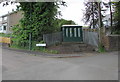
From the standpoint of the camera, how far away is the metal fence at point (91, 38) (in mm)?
14984

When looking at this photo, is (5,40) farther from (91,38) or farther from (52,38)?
(91,38)

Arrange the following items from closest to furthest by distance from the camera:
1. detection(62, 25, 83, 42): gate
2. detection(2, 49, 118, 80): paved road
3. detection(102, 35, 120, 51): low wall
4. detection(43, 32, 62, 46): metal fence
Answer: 1. detection(2, 49, 118, 80): paved road
2. detection(102, 35, 120, 51): low wall
3. detection(43, 32, 62, 46): metal fence
4. detection(62, 25, 83, 42): gate

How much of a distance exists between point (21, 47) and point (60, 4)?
695cm

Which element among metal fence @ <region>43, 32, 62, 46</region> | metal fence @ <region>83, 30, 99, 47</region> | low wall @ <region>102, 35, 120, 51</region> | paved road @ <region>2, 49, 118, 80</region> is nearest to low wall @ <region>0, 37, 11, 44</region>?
metal fence @ <region>43, 32, 62, 46</region>

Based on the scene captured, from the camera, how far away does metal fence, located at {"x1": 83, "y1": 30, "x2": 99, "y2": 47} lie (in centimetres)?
1498

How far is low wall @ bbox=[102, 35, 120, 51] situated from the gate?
13.4 feet

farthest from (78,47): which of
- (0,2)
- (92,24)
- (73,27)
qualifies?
(92,24)

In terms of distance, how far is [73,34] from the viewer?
695 inches

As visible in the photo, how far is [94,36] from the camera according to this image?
15.3 meters

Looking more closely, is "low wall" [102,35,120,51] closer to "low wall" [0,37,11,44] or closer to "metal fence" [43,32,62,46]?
"metal fence" [43,32,62,46]

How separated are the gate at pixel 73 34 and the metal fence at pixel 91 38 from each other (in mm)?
649

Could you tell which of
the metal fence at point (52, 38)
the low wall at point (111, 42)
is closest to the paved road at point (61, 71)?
the low wall at point (111, 42)

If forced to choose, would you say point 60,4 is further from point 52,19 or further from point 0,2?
point 0,2

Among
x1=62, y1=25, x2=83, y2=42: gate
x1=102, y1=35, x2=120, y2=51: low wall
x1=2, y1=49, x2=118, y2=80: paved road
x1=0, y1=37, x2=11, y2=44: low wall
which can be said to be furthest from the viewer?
x1=62, y1=25, x2=83, y2=42: gate
